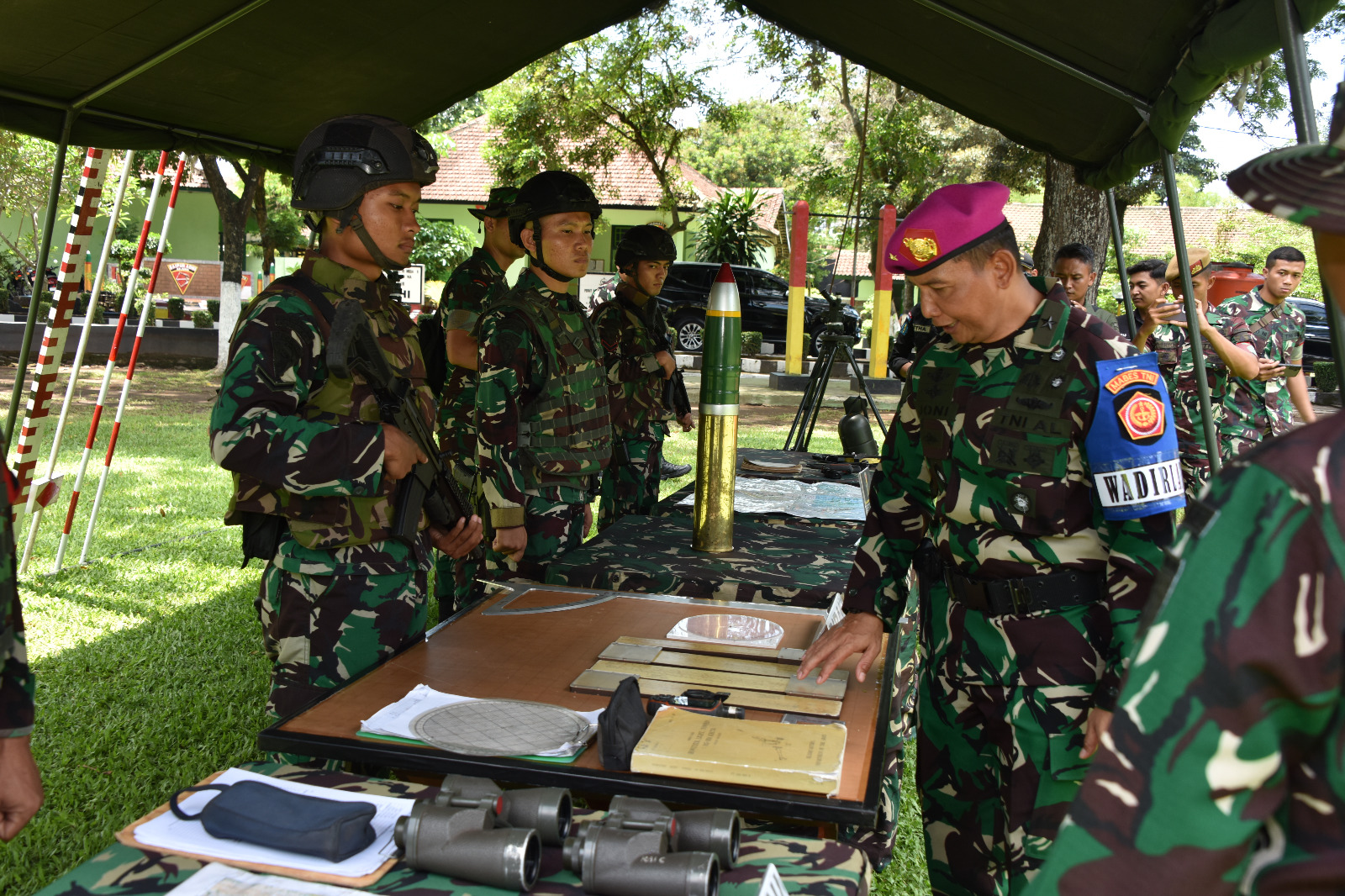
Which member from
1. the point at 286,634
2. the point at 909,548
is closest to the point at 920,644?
the point at 909,548

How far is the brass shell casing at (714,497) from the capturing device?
2.96m

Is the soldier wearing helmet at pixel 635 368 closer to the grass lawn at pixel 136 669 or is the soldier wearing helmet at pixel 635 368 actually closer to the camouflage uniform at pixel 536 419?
the camouflage uniform at pixel 536 419

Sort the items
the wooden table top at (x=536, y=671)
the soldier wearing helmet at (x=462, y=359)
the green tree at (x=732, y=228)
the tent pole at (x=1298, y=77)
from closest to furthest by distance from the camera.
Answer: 1. the wooden table top at (x=536, y=671)
2. the tent pole at (x=1298, y=77)
3. the soldier wearing helmet at (x=462, y=359)
4. the green tree at (x=732, y=228)

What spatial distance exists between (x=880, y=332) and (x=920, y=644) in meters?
13.0

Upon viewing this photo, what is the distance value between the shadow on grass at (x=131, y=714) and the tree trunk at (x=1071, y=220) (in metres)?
6.17

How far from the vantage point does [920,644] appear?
2.32 meters

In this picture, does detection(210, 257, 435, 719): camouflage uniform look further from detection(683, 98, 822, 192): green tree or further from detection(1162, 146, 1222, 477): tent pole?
detection(683, 98, 822, 192): green tree

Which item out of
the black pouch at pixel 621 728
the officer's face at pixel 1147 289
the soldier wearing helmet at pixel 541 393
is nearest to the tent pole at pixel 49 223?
the soldier wearing helmet at pixel 541 393

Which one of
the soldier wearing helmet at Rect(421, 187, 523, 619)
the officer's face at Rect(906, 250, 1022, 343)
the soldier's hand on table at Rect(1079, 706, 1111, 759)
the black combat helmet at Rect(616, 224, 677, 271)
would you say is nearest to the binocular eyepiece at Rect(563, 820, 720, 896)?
the soldier's hand on table at Rect(1079, 706, 1111, 759)

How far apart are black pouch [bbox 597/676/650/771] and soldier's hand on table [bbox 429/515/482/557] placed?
1102mm

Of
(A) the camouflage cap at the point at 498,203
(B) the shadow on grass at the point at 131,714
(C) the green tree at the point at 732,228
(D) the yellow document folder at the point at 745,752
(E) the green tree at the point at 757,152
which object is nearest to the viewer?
(D) the yellow document folder at the point at 745,752

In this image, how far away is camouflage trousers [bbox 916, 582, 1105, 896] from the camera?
6.23ft

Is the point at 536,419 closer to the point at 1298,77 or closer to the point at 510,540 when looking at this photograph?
the point at 510,540

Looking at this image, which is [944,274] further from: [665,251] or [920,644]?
[665,251]
